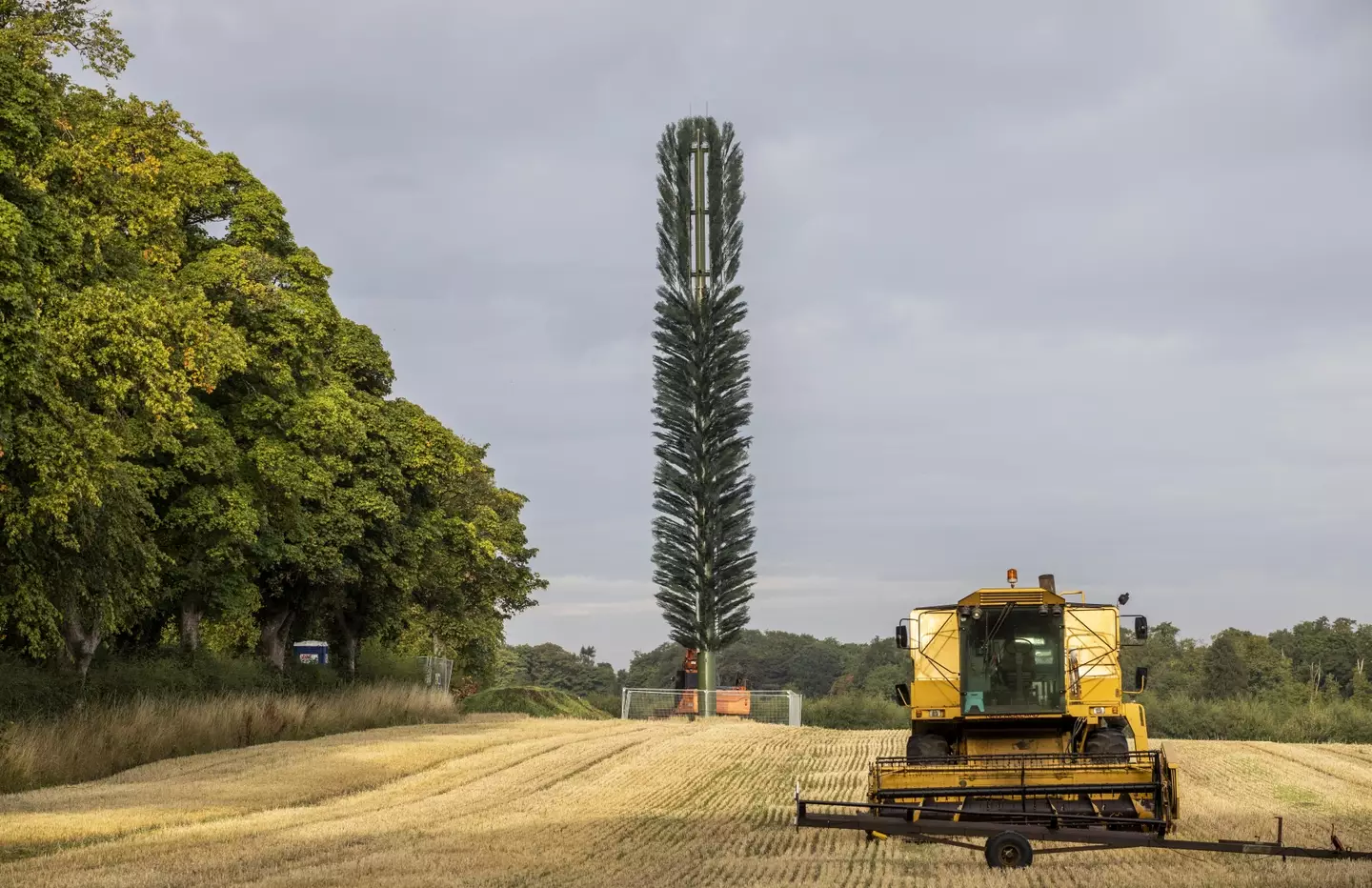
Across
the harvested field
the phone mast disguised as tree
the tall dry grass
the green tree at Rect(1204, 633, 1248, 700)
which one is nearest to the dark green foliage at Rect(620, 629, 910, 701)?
the green tree at Rect(1204, 633, 1248, 700)

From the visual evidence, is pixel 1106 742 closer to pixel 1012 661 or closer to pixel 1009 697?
pixel 1009 697

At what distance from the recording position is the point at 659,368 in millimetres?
58406

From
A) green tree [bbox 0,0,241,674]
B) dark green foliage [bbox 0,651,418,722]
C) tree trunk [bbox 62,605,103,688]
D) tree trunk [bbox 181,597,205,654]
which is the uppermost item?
green tree [bbox 0,0,241,674]


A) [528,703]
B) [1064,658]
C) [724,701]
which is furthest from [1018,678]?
[528,703]

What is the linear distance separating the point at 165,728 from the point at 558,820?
12.8 m

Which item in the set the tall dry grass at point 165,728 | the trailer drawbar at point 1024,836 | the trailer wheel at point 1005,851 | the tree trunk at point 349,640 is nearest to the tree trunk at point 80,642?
the tall dry grass at point 165,728

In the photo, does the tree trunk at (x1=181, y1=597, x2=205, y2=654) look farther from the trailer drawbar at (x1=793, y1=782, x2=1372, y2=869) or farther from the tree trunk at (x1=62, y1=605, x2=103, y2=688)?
the trailer drawbar at (x1=793, y1=782, x2=1372, y2=869)

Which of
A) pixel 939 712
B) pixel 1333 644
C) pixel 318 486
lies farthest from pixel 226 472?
pixel 1333 644

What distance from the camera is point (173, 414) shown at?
23828mm

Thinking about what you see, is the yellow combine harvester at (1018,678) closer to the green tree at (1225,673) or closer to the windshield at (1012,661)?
the windshield at (1012,661)

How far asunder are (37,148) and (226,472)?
11315 millimetres

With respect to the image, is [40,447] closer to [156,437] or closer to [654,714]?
[156,437]

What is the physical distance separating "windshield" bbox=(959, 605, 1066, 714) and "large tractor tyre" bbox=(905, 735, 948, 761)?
53 cm

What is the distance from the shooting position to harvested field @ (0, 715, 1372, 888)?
43.4 ft
